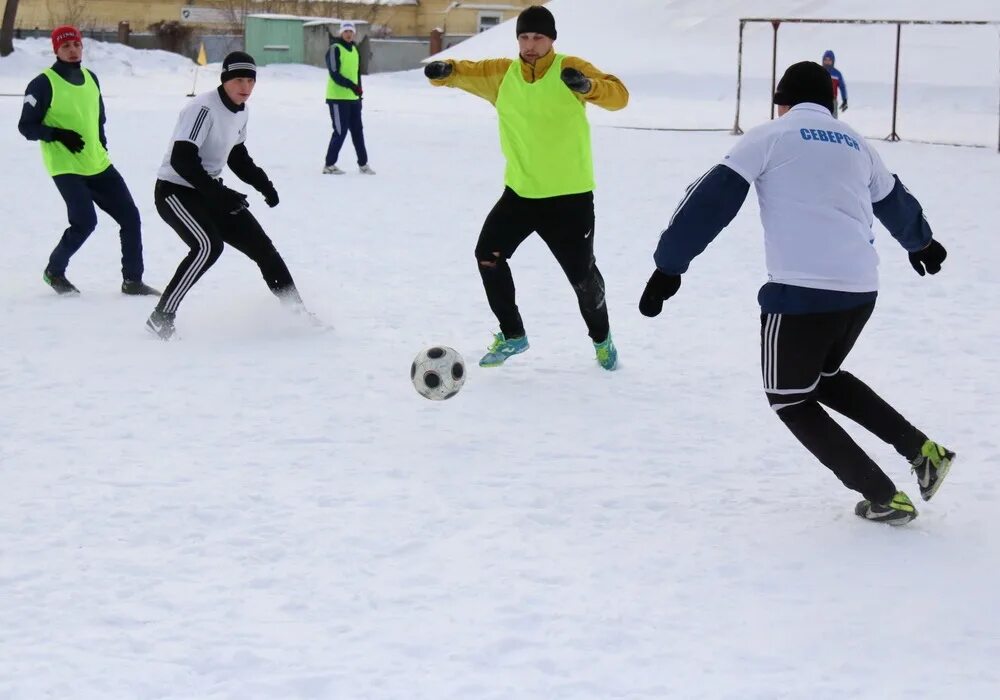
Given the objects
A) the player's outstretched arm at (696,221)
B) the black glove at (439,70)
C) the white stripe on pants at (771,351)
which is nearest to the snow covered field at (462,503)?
the white stripe on pants at (771,351)

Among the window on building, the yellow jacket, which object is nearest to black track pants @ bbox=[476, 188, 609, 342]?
the yellow jacket

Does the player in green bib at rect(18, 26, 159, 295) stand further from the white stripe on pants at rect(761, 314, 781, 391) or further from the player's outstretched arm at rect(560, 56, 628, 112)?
the white stripe on pants at rect(761, 314, 781, 391)

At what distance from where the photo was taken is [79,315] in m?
7.65

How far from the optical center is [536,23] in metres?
6.00

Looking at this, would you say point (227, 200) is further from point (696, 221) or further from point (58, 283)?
point (696, 221)

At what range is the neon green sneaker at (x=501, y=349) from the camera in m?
6.56

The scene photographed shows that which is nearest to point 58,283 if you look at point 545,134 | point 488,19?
point 545,134

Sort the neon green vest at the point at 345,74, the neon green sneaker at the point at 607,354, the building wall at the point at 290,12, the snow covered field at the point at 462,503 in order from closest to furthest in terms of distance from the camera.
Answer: the snow covered field at the point at 462,503
the neon green sneaker at the point at 607,354
the neon green vest at the point at 345,74
the building wall at the point at 290,12

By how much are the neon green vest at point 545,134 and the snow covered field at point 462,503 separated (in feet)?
3.26

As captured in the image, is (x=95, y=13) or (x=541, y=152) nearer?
(x=541, y=152)

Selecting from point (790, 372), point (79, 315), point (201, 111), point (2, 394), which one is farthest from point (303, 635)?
point (79, 315)

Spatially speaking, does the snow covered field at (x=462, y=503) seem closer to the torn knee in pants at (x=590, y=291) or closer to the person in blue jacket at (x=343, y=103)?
the torn knee in pants at (x=590, y=291)

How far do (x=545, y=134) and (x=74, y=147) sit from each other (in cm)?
312

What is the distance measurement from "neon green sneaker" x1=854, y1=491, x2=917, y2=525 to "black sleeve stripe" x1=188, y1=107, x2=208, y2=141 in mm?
4075
